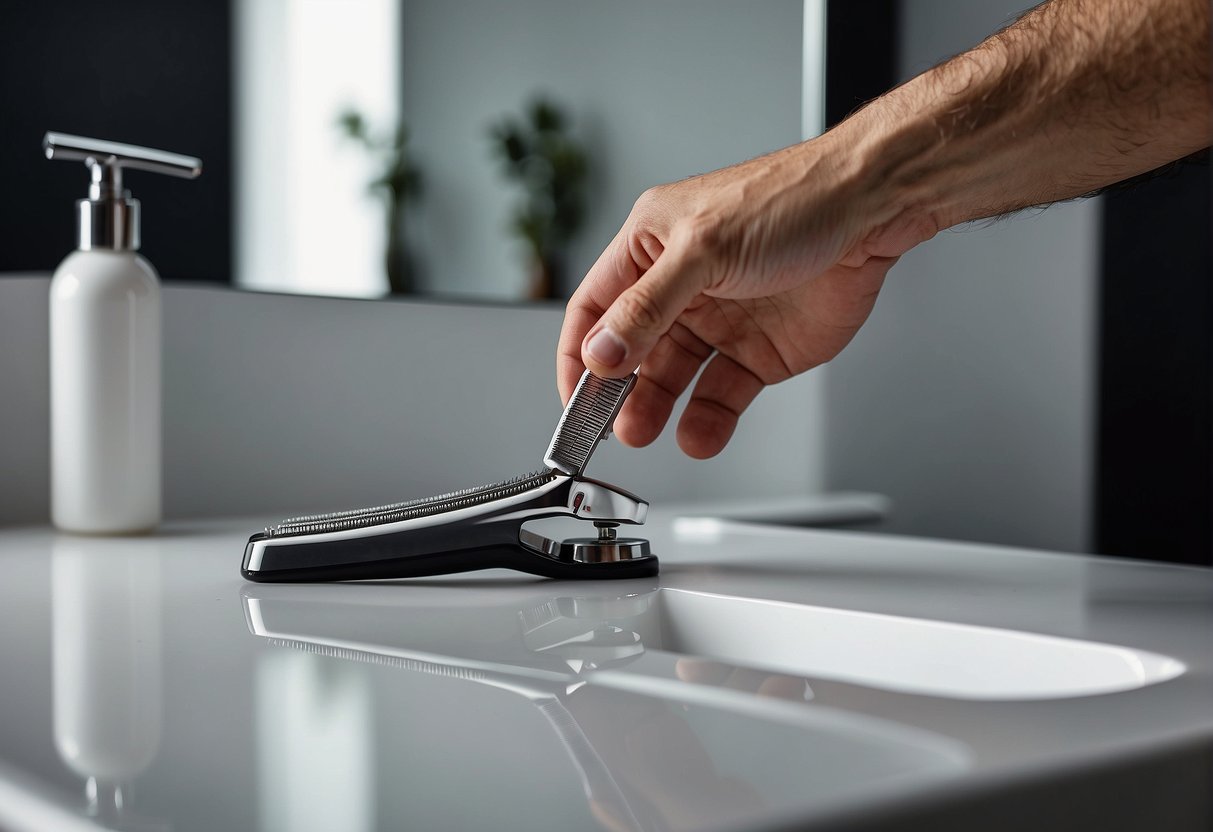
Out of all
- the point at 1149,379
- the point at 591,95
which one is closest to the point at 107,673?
the point at 591,95

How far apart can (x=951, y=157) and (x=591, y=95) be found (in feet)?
2.77

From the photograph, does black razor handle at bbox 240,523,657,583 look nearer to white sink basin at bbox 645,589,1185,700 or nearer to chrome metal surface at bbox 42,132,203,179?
white sink basin at bbox 645,589,1185,700

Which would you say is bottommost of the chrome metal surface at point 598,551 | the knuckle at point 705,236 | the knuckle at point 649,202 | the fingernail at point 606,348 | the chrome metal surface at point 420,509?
the chrome metal surface at point 598,551

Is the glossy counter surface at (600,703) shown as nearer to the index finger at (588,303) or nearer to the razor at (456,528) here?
the razor at (456,528)

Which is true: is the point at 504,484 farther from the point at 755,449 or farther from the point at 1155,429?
the point at 1155,429

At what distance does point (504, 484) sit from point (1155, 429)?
3.20 ft

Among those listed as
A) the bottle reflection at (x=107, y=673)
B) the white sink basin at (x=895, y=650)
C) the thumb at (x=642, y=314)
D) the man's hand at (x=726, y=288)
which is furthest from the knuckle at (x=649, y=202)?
the bottle reflection at (x=107, y=673)

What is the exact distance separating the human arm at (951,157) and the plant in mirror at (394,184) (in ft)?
1.69

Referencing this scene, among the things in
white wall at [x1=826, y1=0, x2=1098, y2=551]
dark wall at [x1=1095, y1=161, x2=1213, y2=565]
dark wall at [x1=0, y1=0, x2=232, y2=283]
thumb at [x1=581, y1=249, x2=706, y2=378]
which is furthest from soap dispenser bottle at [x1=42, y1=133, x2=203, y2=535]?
dark wall at [x1=1095, y1=161, x2=1213, y2=565]

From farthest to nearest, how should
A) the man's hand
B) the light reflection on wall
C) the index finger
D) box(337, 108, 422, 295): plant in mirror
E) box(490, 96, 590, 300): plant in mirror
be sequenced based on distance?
box(490, 96, 590, 300): plant in mirror
box(337, 108, 422, 295): plant in mirror
the light reflection on wall
the index finger
the man's hand

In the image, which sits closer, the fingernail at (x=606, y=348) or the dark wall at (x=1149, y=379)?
the fingernail at (x=606, y=348)

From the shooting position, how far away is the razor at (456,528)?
21.1 inches

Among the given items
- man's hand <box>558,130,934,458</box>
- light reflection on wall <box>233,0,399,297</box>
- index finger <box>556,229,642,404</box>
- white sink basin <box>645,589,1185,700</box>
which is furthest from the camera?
light reflection on wall <box>233,0,399,297</box>

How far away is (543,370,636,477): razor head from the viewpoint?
546mm
